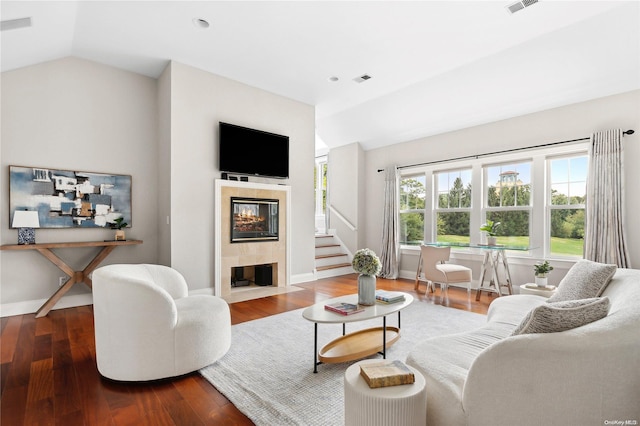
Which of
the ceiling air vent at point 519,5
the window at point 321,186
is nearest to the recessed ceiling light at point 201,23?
the ceiling air vent at point 519,5

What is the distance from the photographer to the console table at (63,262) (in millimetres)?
3567

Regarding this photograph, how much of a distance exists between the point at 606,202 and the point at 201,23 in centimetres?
526

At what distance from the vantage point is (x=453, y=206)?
583cm

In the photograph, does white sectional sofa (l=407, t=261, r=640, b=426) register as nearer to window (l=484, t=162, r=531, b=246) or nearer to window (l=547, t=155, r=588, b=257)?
window (l=547, t=155, r=588, b=257)

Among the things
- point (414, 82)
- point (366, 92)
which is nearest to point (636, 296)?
point (414, 82)

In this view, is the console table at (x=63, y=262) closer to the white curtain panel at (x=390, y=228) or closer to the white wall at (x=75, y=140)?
the white wall at (x=75, y=140)

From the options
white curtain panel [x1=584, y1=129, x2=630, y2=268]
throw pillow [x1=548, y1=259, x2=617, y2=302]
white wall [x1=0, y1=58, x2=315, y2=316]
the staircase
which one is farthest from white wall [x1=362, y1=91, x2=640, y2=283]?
white wall [x1=0, y1=58, x2=315, y2=316]

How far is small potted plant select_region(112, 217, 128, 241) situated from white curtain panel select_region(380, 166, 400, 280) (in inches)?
177

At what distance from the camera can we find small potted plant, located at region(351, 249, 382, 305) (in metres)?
2.69

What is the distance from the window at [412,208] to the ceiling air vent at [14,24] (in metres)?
5.80

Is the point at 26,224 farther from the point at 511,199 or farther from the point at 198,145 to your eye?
the point at 511,199

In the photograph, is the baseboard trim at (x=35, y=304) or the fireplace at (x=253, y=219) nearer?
the baseboard trim at (x=35, y=304)

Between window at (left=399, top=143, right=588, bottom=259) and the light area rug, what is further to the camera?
window at (left=399, top=143, right=588, bottom=259)

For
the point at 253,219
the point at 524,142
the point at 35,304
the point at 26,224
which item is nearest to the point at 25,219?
the point at 26,224
